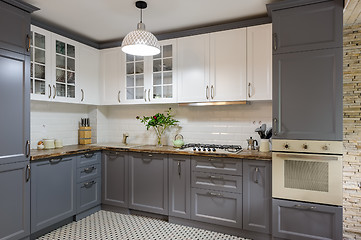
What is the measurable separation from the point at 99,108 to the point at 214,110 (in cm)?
194

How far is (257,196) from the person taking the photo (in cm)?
264

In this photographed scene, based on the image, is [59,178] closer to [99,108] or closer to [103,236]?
[103,236]

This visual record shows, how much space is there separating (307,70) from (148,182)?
2265mm

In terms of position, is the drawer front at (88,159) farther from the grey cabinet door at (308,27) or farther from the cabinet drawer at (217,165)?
the grey cabinet door at (308,27)

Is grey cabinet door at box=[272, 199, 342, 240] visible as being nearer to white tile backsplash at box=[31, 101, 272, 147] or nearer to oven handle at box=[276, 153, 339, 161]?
oven handle at box=[276, 153, 339, 161]

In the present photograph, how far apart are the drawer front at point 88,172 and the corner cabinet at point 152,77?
1.07 meters

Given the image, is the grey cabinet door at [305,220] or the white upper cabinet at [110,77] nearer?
the grey cabinet door at [305,220]

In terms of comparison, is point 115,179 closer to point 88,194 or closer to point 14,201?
point 88,194

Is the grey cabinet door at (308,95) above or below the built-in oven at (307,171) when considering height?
above

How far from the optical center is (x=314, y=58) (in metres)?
2.37

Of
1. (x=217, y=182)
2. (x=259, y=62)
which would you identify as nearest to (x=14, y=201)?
(x=217, y=182)

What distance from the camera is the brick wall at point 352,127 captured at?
2688mm

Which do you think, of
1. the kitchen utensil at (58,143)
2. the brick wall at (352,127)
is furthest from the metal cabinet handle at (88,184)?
the brick wall at (352,127)

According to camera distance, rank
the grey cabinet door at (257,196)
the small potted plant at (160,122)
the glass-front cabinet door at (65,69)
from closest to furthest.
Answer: the grey cabinet door at (257,196) → the glass-front cabinet door at (65,69) → the small potted plant at (160,122)
